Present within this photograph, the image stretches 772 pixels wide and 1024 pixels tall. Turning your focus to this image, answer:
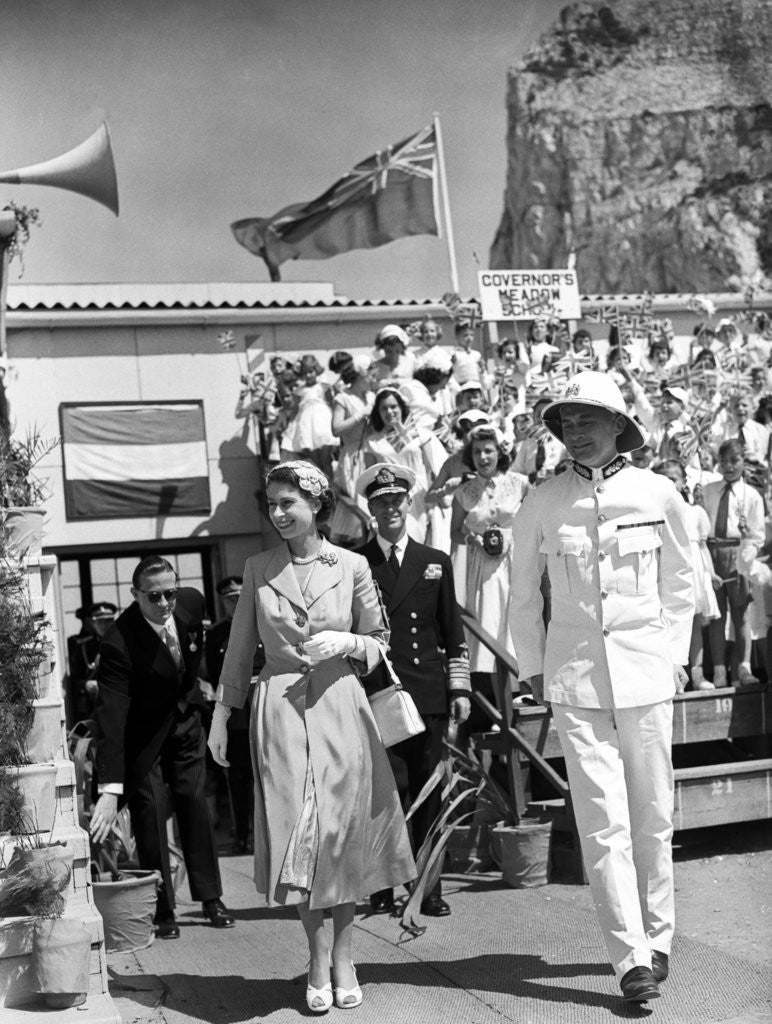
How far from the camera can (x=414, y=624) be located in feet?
20.9

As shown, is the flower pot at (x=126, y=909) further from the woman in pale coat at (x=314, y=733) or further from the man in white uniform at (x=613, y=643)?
the man in white uniform at (x=613, y=643)

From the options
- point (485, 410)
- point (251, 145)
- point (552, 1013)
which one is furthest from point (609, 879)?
point (485, 410)

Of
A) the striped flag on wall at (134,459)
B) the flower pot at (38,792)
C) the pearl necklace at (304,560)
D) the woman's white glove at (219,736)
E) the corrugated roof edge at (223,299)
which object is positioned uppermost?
the corrugated roof edge at (223,299)

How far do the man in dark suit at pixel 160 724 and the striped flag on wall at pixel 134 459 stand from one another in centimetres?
775

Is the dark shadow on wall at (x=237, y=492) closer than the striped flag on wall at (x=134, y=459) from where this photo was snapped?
No

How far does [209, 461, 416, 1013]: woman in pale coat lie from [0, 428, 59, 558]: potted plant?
1.20 meters

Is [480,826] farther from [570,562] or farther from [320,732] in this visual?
[570,562]

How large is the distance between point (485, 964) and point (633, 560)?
1747 mm

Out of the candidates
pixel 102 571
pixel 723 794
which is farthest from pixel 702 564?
pixel 102 571

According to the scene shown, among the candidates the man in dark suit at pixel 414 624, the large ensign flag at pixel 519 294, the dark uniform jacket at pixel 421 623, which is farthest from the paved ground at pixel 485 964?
the large ensign flag at pixel 519 294

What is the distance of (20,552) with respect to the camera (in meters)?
5.61

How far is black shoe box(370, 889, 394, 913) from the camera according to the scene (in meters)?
6.31

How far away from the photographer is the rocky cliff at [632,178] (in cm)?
3133

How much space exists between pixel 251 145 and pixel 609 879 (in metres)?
5.96
